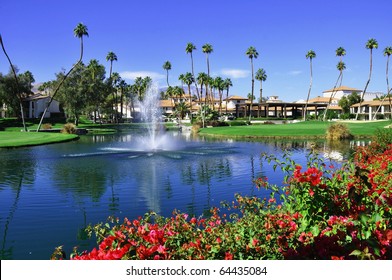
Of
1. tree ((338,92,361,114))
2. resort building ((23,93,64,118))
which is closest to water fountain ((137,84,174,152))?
resort building ((23,93,64,118))

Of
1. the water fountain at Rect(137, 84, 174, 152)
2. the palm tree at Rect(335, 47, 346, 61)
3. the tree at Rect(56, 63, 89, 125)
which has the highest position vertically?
the palm tree at Rect(335, 47, 346, 61)

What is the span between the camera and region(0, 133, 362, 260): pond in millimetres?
12664

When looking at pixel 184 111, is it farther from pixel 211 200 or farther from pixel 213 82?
pixel 211 200

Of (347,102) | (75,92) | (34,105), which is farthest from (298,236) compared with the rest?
(347,102)

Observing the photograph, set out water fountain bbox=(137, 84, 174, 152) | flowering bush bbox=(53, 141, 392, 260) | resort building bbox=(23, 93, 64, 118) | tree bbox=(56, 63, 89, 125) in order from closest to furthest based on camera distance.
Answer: flowering bush bbox=(53, 141, 392, 260), water fountain bbox=(137, 84, 174, 152), tree bbox=(56, 63, 89, 125), resort building bbox=(23, 93, 64, 118)

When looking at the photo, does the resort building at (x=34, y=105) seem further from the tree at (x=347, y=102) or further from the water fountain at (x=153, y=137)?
the tree at (x=347, y=102)

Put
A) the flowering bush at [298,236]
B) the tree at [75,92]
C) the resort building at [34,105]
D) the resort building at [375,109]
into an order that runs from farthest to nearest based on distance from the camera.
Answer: the resort building at [375,109]
the resort building at [34,105]
the tree at [75,92]
the flowering bush at [298,236]

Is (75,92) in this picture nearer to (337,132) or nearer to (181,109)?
(181,109)

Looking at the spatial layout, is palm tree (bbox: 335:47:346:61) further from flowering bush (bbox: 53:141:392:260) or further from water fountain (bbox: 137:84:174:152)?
flowering bush (bbox: 53:141:392:260)

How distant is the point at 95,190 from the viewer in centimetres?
1952

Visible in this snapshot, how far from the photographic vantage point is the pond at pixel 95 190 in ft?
41.5

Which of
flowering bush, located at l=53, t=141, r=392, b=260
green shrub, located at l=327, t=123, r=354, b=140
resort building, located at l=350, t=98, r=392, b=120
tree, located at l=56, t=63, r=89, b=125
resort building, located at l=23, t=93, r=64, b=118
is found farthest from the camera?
resort building, located at l=350, t=98, r=392, b=120

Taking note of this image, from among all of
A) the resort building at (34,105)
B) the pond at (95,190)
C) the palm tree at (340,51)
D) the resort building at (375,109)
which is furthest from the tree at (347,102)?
the pond at (95,190)

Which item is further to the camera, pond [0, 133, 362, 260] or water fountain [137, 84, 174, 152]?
water fountain [137, 84, 174, 152]
